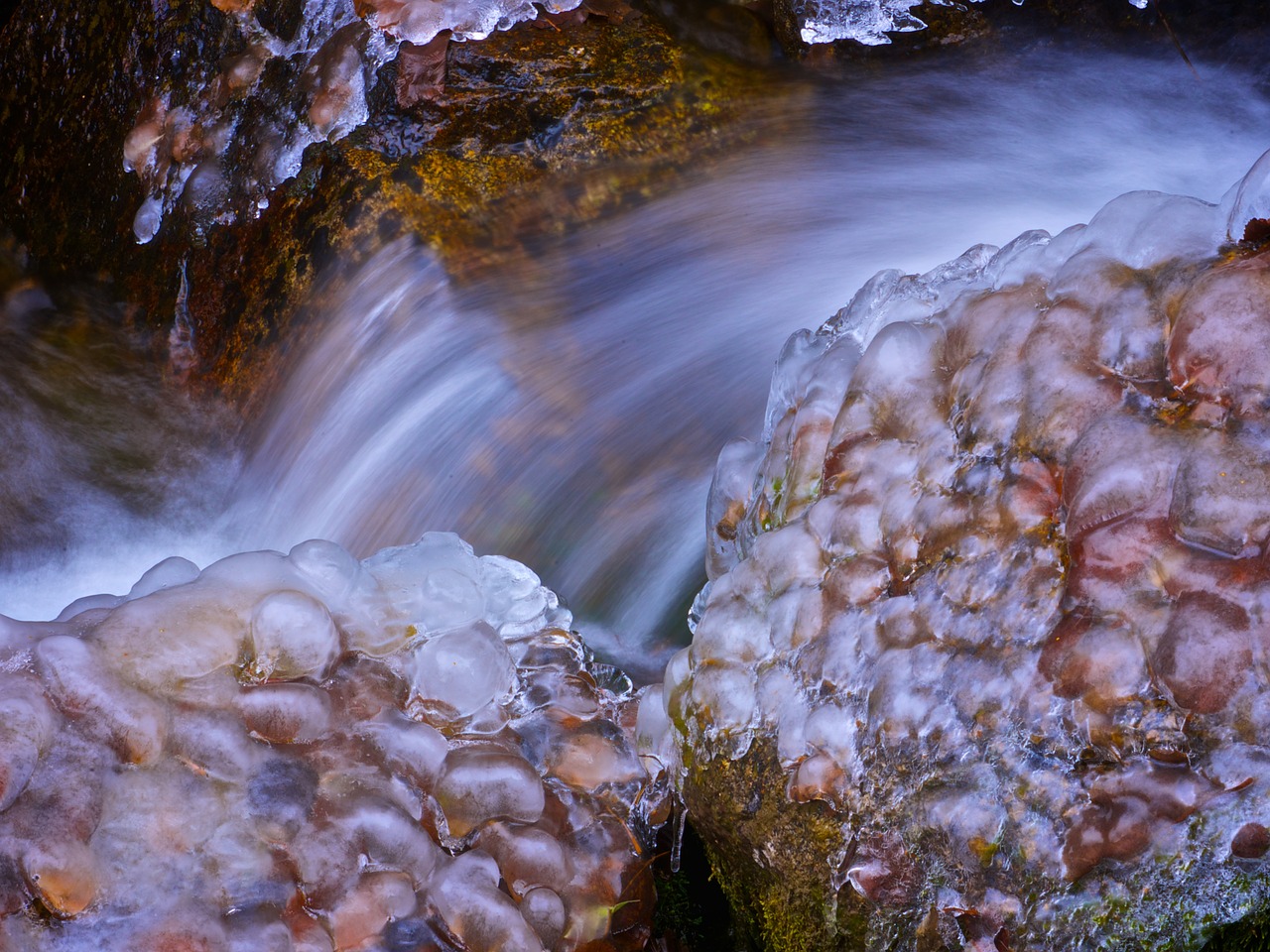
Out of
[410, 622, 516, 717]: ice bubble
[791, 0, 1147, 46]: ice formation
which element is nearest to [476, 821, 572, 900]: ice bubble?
[410, 622, 516, 717]: ice bubble

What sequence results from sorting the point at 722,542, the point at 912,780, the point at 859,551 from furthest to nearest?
the point at 722,542 < the point at 859,551 < the point at 912,780

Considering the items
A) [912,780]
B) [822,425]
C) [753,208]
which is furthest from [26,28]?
[912,780]

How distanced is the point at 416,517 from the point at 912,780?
5.15 feet

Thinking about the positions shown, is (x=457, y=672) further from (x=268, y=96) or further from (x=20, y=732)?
(x=268, y=96)

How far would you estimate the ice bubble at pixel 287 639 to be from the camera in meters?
1.80

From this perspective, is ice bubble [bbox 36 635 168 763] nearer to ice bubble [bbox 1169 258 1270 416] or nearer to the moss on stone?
the moss on stone

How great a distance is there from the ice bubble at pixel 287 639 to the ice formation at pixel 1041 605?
71 cm

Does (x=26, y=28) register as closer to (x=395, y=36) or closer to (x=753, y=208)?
(x=395, y=36)

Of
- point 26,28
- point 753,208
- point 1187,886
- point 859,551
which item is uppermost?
point 26,28

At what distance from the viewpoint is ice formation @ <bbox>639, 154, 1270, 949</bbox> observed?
4.31 ft

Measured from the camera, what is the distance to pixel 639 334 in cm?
277

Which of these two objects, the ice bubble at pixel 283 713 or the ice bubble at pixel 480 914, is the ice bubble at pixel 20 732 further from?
the ice bubble at pixel 480 914

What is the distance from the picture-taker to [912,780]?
155 centimetres

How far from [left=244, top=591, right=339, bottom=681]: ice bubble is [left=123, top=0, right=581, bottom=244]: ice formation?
4.86 ft
